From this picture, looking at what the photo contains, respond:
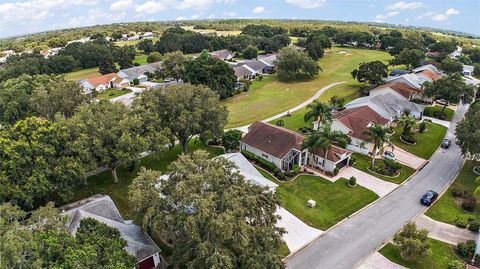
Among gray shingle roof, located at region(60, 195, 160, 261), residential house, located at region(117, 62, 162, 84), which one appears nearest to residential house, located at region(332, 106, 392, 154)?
gray shingle roof, located at region(60, 195, 160, 261)

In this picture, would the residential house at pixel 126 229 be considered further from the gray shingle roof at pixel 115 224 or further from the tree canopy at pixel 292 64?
the tree canopy at pixel 292 64

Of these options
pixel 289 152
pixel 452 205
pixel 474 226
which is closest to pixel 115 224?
pixel 289 152

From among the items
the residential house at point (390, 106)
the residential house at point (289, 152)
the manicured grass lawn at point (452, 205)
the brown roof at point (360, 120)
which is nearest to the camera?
the manicured grass lawn at point (452, 205)

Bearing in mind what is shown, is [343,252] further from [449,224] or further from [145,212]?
[145,212]

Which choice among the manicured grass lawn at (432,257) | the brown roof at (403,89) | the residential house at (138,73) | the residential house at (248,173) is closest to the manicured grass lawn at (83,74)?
the residential house at (138,73)

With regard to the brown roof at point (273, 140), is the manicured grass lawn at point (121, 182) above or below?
below

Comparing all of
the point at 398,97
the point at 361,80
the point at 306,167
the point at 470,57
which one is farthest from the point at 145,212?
the point at 470,57
